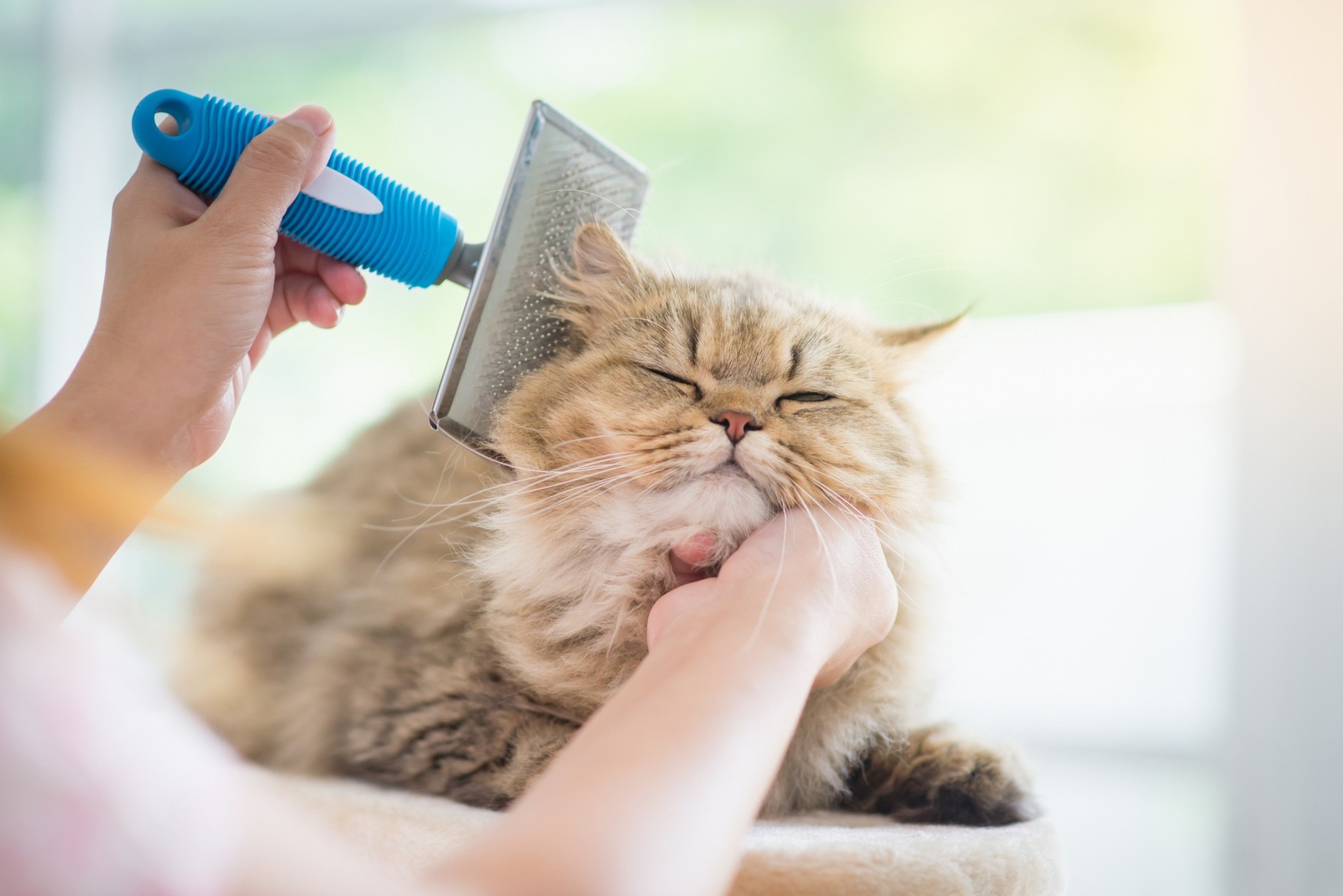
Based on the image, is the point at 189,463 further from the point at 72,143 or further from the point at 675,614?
the point at 72,143

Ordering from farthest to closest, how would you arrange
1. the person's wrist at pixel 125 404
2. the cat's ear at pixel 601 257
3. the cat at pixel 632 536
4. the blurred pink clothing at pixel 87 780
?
the cat's ear at pixel 601 257, the cat at pixel 632 536, the person's wrist at pixel 125 404, the blurred pink clothing at pixel 87 780

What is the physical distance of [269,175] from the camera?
899mm

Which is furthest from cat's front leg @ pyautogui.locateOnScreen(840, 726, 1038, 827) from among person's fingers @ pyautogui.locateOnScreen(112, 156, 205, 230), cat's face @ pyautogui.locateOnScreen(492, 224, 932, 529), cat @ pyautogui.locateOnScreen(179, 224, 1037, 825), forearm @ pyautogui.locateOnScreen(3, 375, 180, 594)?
person's fingers @ pyautogui.locateOnScreen(112, 156, 205, 230)

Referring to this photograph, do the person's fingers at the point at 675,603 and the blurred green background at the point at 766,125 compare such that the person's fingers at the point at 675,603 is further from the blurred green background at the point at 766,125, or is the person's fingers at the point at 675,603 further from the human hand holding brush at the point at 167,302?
the blurred green background at the point at 766,125

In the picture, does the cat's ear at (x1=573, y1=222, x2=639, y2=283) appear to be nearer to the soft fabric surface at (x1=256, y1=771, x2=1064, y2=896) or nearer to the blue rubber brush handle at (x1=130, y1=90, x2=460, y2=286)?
the blue rubber brush handle at (x1=130, y1=90, x2=460, y2=286)

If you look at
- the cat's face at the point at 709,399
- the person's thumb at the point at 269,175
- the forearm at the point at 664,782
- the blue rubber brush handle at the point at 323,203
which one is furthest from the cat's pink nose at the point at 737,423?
the person's thumb at the point at 269,175

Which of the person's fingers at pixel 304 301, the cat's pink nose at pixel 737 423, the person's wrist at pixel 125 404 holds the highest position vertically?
the person's fingers at pixel 304 301

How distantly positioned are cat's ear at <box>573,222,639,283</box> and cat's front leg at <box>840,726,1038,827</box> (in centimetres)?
70

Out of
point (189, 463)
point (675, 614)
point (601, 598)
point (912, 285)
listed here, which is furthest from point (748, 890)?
point (912, 285)

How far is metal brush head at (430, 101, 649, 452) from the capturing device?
40.0 inches

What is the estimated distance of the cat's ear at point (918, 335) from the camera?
1.17 metres

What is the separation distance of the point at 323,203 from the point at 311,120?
0.30 feet

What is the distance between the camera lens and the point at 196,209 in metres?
0.97

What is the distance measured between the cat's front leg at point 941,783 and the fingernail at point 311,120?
3.19 feet
